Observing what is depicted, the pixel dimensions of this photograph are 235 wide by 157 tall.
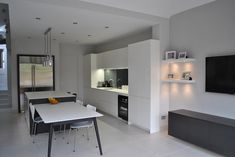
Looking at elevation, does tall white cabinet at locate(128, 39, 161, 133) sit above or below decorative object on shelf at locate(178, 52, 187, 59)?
below

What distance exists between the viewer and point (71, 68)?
25.1 ft

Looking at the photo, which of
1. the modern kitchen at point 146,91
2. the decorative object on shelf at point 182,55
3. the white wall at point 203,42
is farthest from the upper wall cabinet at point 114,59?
the decorative object on shelf at point 182,55

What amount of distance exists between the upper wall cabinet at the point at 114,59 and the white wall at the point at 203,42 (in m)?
1.54

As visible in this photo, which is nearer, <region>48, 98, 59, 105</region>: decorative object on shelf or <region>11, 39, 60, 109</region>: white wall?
<region>48, 98, 59, 105</region>: decorative object on shelf

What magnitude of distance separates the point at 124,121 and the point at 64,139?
1.89 metres

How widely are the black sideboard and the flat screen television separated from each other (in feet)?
1.80

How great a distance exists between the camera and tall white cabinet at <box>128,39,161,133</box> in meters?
4.23

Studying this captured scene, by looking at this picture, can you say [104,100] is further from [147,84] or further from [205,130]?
[205,130]

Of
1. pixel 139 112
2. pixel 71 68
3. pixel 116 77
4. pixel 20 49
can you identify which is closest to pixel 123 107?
pixel 139 112

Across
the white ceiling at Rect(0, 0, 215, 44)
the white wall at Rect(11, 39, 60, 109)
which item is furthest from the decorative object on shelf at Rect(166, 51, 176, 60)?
the white wall at Rect(11, 39, 60, 109)

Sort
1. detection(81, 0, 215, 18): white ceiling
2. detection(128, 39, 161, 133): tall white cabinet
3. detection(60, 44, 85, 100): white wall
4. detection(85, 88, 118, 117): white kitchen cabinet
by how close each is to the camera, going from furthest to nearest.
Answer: detection(60, 44, 85, 100): white wall, detection(85, 88, 118, 117): white kitchen cabinet, detection(128, 39, 161, 133): tall white cabinet, detection(81, 0, 215, 18): white ceiling

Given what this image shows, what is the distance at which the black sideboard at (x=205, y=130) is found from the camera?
2910 millimetres

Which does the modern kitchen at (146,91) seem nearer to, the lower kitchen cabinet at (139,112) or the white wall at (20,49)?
the lower kitchen cabinet at (139,112)

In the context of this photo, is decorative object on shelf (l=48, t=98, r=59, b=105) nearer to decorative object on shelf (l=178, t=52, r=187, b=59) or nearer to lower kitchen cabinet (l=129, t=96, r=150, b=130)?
lower kitchen cabinet (l=129, t=96, r=150, b=130)
